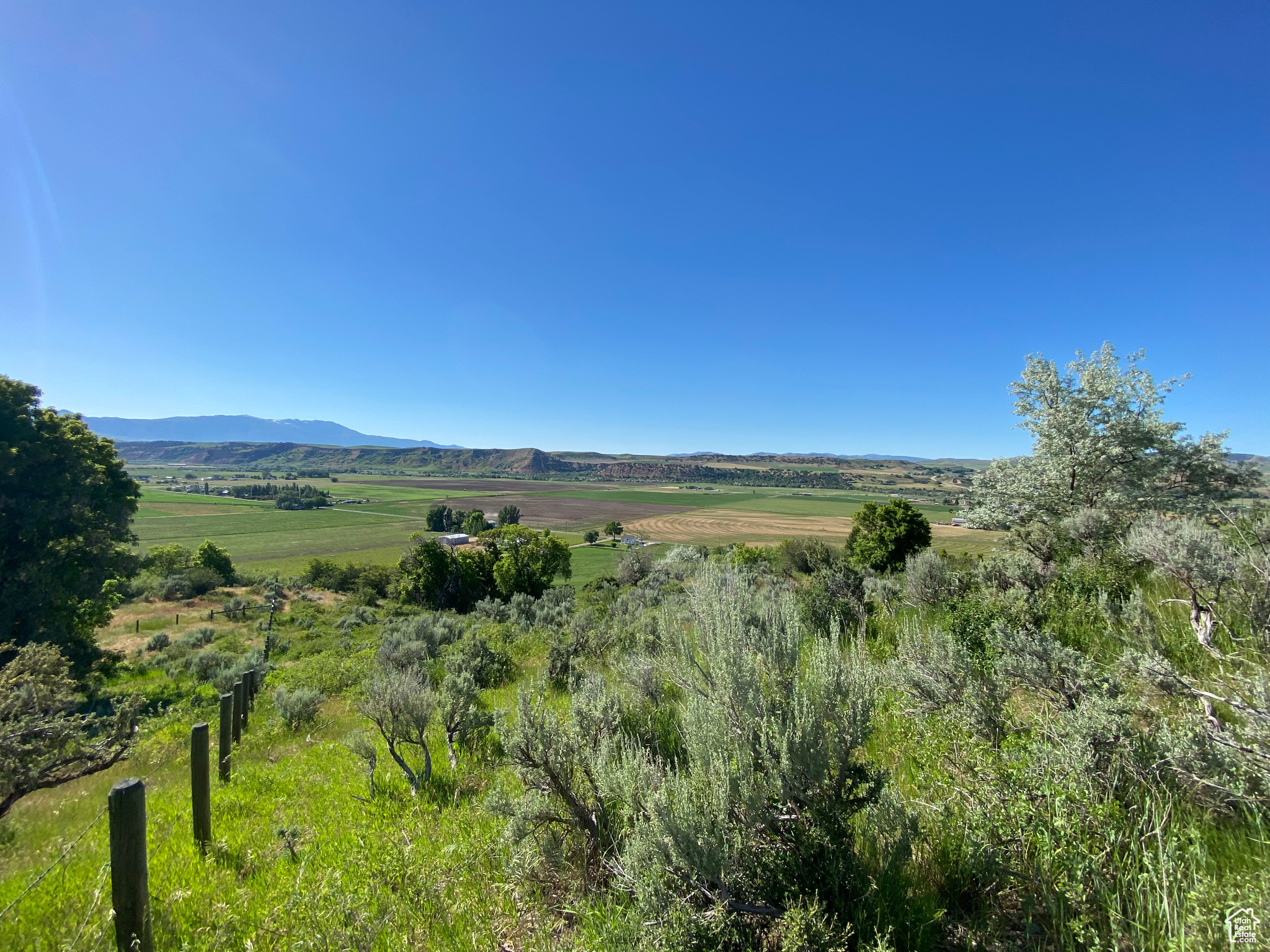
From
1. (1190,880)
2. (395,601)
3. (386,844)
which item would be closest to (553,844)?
(386,844)

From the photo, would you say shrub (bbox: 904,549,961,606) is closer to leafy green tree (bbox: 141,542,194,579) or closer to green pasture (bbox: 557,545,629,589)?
green pasture (bbox: 557,545,629,589)

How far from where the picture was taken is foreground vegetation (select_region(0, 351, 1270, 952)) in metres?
2.46

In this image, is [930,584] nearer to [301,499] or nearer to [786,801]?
[786,801]

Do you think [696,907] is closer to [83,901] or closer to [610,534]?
[83,901]

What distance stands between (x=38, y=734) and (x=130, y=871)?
3.76 m

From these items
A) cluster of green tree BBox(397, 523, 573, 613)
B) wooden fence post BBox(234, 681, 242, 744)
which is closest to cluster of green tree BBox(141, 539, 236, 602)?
cluster of green tree BBox(397, 523, 573, 613)

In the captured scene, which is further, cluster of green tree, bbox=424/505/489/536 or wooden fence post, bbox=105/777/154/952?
cluster of green tree, bbox=424/505/489/536

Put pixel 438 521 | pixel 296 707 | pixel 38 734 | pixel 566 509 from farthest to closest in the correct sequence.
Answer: pixel 566 509 → pixel 438 521 → pixel 296 707 → pixel 38 734

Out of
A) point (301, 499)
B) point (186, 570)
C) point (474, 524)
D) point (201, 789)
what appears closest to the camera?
point (201, 789)

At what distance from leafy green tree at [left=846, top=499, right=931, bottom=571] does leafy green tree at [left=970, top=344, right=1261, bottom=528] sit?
21389 millimetres

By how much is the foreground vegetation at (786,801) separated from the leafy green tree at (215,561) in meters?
49.3

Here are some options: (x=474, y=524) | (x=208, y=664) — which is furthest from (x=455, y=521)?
(x=208, y=664)

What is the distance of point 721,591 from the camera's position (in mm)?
4359

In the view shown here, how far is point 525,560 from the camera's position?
46.8 m
